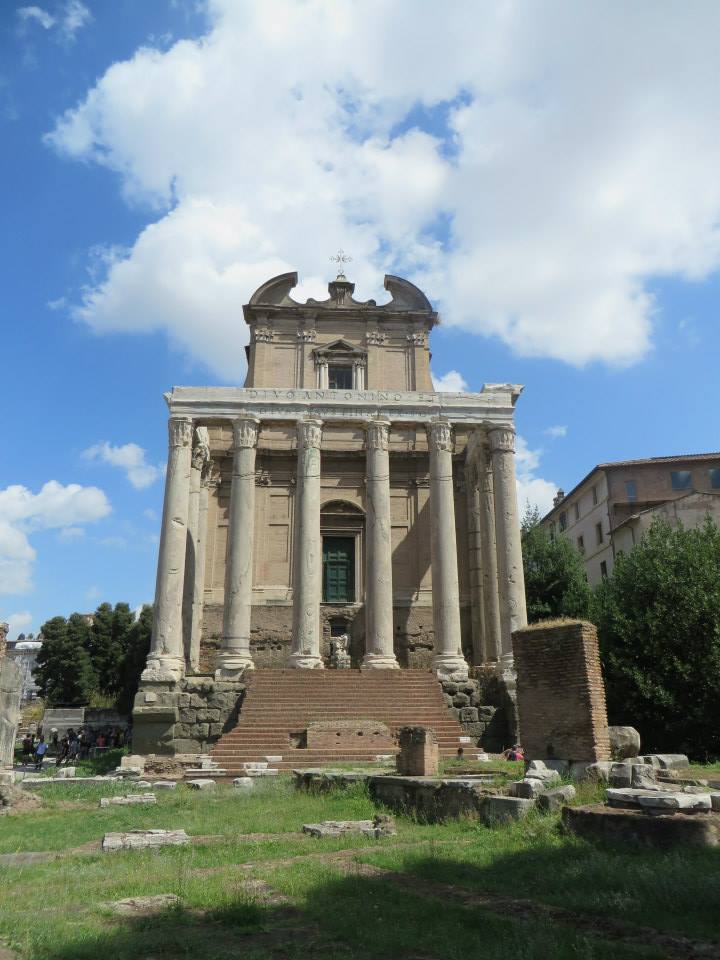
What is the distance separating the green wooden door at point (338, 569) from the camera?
2973 cm

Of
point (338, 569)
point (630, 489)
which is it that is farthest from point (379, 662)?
point (630, 489)

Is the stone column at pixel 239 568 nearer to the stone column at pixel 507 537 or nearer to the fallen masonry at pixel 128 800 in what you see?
the stone column at pixel 507 537

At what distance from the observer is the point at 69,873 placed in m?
8.02

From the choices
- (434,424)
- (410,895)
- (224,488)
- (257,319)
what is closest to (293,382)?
(257,319)

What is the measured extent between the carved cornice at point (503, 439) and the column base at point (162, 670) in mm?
13215

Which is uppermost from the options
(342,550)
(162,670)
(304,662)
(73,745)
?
(342,550)

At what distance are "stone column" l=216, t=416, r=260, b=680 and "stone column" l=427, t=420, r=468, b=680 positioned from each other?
630 centimetres

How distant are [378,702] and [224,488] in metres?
12.4

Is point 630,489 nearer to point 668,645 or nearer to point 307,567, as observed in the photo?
point 668,645

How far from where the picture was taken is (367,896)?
22.3 feet

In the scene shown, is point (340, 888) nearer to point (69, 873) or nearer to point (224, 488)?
point (69, 873)

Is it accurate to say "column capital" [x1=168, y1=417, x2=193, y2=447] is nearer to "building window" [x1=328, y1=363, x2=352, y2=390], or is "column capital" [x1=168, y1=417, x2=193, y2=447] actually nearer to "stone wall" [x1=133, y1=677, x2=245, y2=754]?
"building window" [x1=328, y1=363, x2=352, y2=390]

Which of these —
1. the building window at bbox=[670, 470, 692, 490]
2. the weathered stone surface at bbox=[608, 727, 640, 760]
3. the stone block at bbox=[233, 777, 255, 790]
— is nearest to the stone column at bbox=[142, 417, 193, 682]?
the stone block at bbox=[233, 777, 255, 790]

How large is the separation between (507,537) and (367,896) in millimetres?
19211
